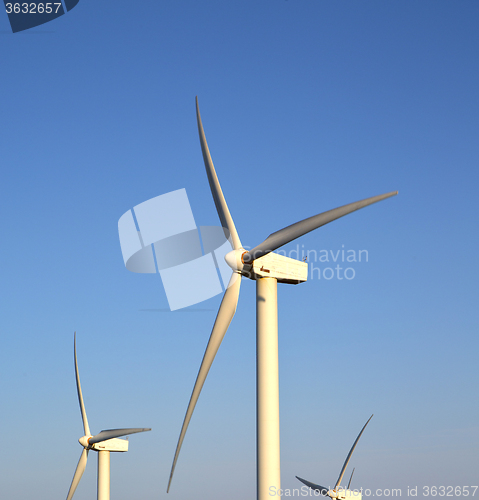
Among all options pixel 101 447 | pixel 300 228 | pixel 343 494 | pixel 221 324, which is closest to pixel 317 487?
pixel 343 494

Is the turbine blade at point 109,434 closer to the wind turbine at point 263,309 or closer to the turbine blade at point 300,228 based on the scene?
the wind turbine at point 263,309

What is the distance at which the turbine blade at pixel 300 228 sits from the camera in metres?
25.4

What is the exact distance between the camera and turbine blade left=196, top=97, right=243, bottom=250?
29828 mm

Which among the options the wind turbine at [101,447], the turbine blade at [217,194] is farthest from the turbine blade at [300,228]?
the wind turbine at [101,447]

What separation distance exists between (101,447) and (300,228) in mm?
43462

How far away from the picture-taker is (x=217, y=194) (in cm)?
3078

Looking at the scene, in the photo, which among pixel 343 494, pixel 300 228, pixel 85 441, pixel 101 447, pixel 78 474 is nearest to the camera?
pixel 300 228

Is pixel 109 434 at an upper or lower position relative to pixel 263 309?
lower

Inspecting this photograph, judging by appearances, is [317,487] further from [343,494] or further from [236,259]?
[236,259]

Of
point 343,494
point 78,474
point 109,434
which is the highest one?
point 109,434

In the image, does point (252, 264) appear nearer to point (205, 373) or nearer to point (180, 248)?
point (180, 248)

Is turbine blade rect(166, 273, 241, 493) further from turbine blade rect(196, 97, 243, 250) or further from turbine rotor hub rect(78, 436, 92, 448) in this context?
turbine rotor hub rect(78, 436, 92, 448)

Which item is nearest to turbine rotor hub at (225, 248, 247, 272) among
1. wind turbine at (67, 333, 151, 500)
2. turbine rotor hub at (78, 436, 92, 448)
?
wind turbine at (67, 333, 151, 500)

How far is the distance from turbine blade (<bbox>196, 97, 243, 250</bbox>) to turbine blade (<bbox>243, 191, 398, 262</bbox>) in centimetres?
137
